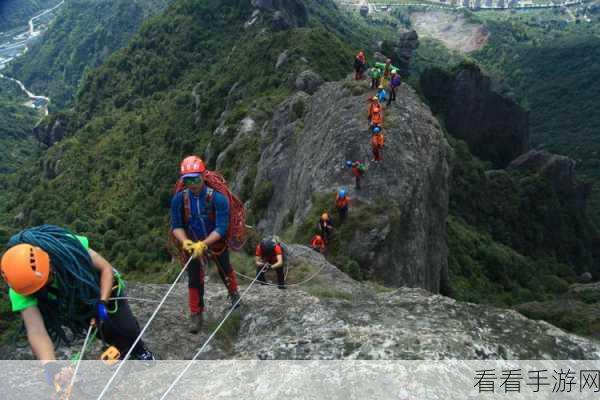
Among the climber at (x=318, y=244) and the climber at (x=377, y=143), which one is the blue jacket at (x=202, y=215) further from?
the climber at (x=377, y=143)

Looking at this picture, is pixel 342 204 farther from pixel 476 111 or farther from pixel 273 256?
pixel 476 111

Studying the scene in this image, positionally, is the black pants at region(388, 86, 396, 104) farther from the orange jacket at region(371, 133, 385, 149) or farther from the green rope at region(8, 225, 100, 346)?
the green rope at region(8, 225, 100, 346)

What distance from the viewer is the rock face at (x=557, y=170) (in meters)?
76.6

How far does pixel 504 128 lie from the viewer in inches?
3848

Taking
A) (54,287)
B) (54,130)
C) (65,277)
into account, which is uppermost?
(65,277)

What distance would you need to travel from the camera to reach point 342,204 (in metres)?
20.1

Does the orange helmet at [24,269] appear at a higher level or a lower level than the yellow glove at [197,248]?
higher

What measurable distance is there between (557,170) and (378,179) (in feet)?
218

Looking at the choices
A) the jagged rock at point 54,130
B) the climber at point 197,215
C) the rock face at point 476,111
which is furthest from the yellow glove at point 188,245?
the jagged rock at point 54,130

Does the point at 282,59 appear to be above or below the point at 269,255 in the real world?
above

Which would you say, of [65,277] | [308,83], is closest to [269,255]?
[65,277]

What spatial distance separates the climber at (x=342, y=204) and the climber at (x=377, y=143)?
336 centimetres

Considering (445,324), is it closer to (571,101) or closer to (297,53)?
(297,53)

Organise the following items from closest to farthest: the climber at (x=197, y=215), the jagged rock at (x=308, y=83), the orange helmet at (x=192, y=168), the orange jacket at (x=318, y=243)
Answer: the orange helmet at (x=192, y=168) → the climber at (x=197, y=215) → the orange jacket at (x=318, y=243) → the jagged rock at (x=308, y=83)
